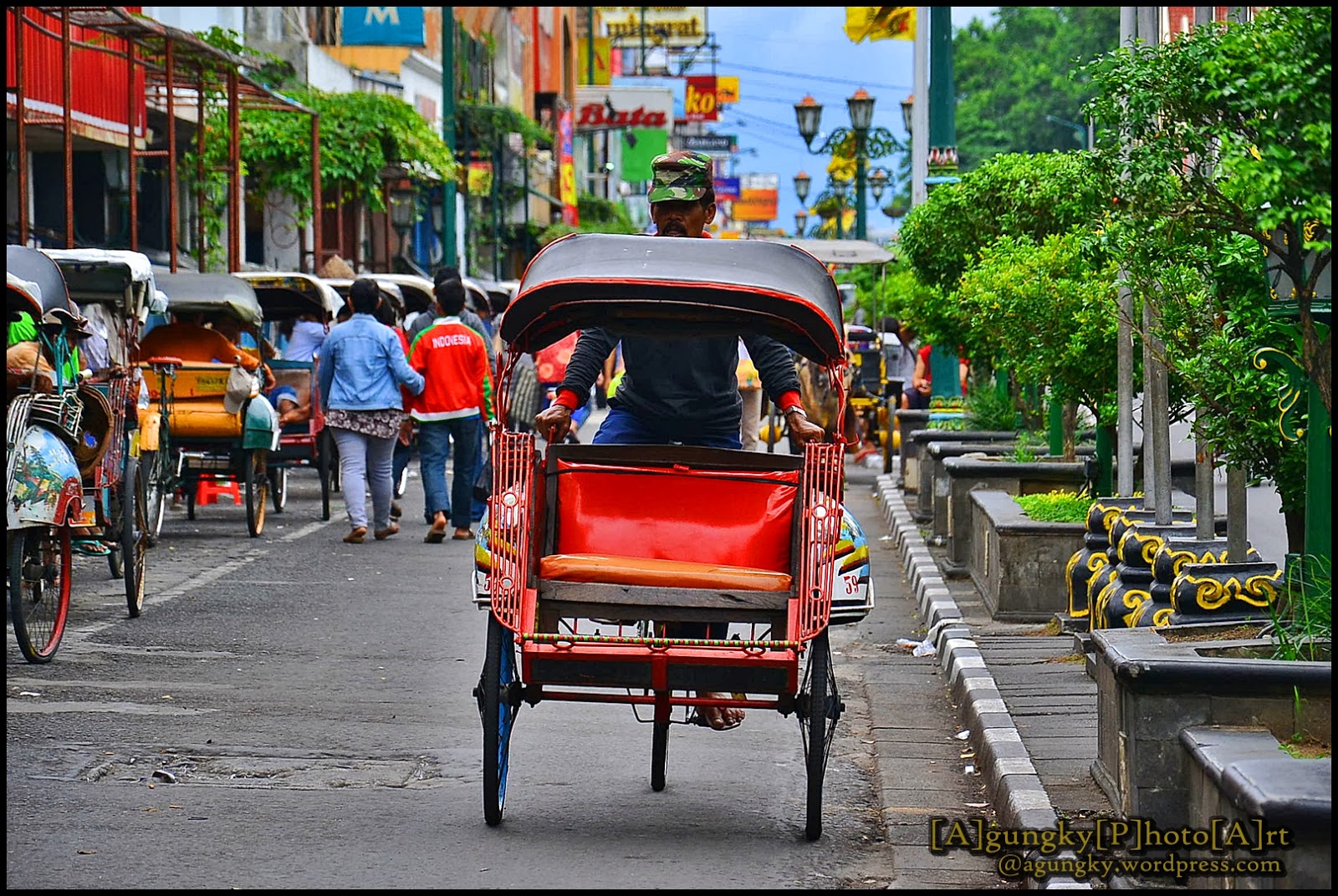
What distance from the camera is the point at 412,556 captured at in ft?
50.0

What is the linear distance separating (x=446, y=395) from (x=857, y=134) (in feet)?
58.6

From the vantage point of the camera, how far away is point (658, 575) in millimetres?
6391

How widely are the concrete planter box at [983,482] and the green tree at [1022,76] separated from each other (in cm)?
7616

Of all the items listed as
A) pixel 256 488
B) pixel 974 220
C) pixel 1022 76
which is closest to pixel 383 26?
pixel 256 488

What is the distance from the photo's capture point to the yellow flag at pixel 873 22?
79.1 feet

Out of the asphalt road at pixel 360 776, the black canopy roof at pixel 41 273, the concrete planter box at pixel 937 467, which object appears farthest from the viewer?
the concrete planter box at pixel 937 467

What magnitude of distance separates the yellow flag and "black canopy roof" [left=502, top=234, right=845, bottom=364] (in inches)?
690

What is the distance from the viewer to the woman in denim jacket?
1580cm

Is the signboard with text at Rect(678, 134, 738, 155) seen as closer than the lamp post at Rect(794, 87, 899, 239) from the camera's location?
No

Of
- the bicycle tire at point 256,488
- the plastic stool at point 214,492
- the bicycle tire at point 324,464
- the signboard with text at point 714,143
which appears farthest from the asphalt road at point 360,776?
the signboard with text at point 714,143

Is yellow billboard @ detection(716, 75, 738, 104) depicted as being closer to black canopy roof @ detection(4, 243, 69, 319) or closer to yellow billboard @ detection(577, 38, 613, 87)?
yellow billboard @ detection(577, 38, 613, 87)

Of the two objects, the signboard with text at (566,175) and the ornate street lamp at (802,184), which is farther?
the signboard with text at (566,175)

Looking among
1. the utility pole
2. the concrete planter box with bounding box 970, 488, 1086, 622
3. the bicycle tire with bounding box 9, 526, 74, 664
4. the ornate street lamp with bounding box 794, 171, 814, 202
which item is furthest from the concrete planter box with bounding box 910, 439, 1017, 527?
the ornate street lamp with bounding box 794, 171, 814, 202

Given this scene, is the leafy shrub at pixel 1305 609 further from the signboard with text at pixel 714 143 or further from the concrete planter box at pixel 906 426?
the signboard with text at pixel 714 143
